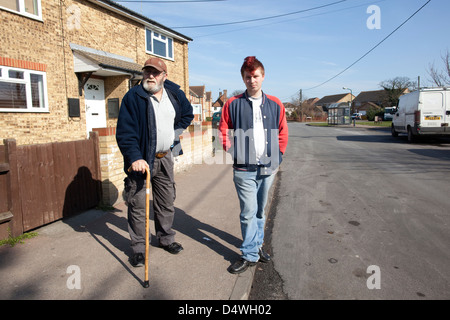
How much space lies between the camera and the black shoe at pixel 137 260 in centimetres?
318

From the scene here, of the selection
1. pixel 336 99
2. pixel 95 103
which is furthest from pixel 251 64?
pixel 336 99

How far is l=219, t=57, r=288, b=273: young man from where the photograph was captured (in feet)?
10.1

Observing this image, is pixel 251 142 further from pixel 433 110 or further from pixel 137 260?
pixel 433 110

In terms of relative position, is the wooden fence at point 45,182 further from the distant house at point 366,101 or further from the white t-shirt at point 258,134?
the distant house at point 366,101

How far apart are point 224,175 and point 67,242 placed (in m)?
5.05

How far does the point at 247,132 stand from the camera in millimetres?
Answer: 3102

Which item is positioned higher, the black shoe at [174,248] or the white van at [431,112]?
the white van at [431,112]


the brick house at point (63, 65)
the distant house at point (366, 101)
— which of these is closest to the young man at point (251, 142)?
the brick house at point (63, 65)

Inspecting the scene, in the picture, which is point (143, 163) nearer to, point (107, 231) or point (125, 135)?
point (125, 135)

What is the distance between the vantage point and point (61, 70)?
9.97m

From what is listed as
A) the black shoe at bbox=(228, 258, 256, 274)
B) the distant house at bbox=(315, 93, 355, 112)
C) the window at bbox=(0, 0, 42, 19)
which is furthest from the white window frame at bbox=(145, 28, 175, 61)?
the distant house at bbox=(315, 93, 355, 112)

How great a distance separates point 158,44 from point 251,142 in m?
13.8

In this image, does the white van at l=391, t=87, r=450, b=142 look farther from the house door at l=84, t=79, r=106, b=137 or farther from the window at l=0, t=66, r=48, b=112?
the window at l=0, t=66, r=48, b=112
